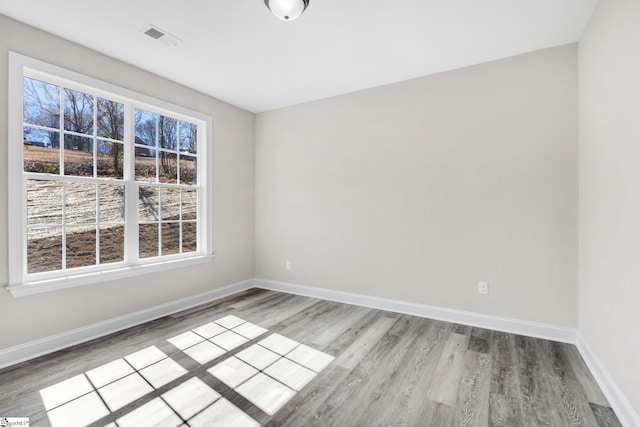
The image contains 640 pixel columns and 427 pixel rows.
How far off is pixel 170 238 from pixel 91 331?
119 cm

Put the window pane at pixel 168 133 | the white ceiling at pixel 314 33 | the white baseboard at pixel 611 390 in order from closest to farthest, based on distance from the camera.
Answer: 1. the white baseboard at pixel 611 390
2. the white ceiling at pixel 314 33
3. the window pane at pixel 168 133

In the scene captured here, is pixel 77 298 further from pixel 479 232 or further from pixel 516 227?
pixel 516 227

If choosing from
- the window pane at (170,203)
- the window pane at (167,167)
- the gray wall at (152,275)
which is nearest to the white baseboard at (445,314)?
the gray wall at (152,275)

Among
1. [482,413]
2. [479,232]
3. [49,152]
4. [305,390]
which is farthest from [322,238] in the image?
[49,152]

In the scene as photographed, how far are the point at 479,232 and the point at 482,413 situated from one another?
174 centimetres

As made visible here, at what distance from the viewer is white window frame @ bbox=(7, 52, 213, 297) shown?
2320mm

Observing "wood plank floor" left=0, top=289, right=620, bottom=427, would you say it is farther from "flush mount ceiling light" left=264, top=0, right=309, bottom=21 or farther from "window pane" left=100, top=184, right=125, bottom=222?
"flush mount ceiling light" left=264, top=0, right=309, bottom=21

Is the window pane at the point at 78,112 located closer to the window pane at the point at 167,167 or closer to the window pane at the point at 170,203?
the window pane at the point at 167,167

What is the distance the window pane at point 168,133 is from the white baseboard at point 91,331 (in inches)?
73.7

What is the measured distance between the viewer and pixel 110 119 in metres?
2.99

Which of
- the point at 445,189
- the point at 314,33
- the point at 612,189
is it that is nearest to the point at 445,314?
the point at 445,189

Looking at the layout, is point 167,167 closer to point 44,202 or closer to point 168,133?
point 168,133

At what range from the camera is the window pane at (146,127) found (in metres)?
3.23

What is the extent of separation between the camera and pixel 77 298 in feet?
8.71
